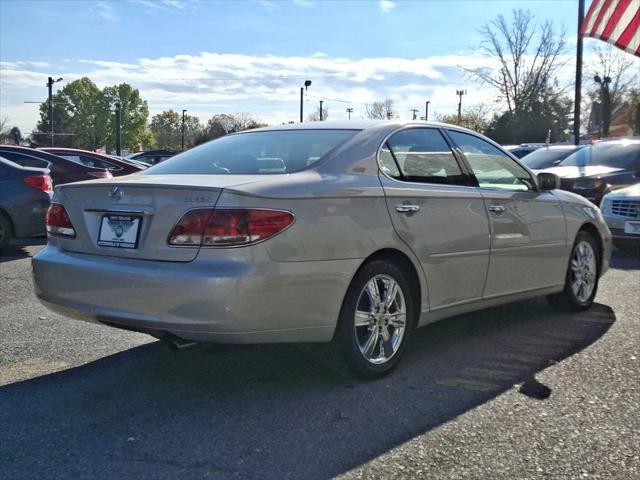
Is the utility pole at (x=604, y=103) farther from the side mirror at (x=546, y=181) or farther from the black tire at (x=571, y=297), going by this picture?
the side mirror at (x=546, y=181)

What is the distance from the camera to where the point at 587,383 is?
4066mm

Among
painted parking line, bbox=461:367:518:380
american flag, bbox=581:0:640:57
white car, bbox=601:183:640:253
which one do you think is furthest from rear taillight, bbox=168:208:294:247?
white car, bbox=601:183:640:253

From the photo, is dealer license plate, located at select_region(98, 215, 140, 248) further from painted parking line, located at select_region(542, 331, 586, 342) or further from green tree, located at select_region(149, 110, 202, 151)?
green tree, located at select_region(149, 110, 202, 151)

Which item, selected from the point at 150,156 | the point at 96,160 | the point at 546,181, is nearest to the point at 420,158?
the point at 546,181

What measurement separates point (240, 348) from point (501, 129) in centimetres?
Result: 5107

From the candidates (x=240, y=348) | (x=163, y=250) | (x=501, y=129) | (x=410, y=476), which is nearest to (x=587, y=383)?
(x=410, y=476)

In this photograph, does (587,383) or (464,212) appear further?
(464,212)

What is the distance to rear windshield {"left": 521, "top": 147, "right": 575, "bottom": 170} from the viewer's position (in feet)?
47.5

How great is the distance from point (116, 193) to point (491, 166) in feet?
9.19

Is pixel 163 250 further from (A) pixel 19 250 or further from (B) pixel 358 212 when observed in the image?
(A) pixel 19 250

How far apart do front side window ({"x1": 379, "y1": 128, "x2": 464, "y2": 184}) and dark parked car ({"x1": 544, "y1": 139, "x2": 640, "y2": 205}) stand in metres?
7.06

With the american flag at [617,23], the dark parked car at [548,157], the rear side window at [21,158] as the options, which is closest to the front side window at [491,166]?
the american flag at [617,23]

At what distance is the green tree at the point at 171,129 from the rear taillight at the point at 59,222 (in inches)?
3530

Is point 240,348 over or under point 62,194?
under
